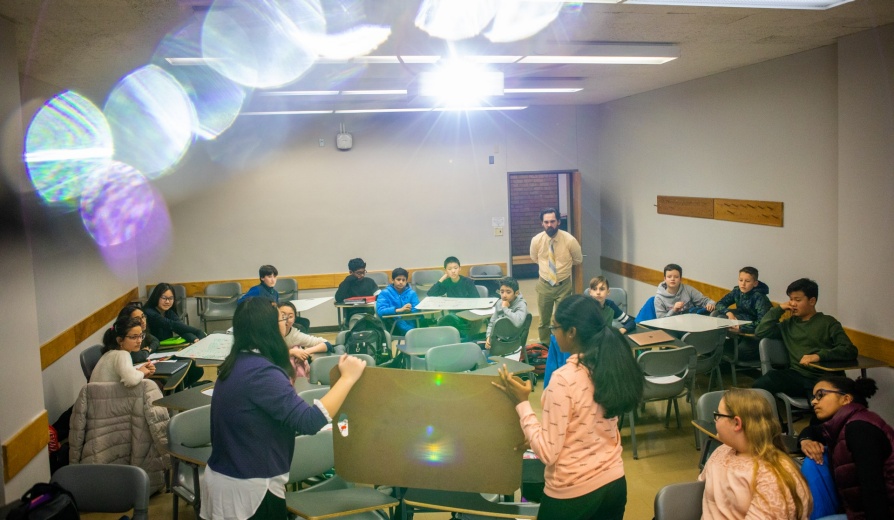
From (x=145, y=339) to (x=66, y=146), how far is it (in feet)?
6.83

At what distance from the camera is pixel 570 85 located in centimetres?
821

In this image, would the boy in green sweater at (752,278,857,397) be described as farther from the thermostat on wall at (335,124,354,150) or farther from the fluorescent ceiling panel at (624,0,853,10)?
the thermostat on wall at (335,124,354,150)

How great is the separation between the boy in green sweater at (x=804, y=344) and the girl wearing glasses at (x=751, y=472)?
2881 mm

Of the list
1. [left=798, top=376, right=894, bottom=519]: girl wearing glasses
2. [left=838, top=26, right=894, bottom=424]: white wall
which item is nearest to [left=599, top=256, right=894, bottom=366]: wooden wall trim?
[left=838, top=26, right=894, bottom=424]: white wall

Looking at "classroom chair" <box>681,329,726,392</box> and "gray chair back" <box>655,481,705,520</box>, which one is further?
"classroom chair" <box>681,329,726,392</box>

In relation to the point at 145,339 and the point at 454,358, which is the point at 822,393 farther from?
the point at 145,339

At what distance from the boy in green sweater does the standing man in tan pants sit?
128 inches

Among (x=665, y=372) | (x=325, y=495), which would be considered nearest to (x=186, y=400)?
(x=325, y=495)

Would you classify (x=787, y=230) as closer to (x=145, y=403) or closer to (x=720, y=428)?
(x=720, y=428)

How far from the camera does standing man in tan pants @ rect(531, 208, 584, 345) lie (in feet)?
29.4

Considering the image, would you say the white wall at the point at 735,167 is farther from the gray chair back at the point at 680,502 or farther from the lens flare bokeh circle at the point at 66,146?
the lens flare bokeh circle at the point at 66,146

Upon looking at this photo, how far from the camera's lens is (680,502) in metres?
3.00

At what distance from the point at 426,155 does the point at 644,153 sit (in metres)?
3.24

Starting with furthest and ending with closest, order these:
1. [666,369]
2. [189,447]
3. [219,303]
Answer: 1. [219,303]
2. [666,369]
3. [189,447]
